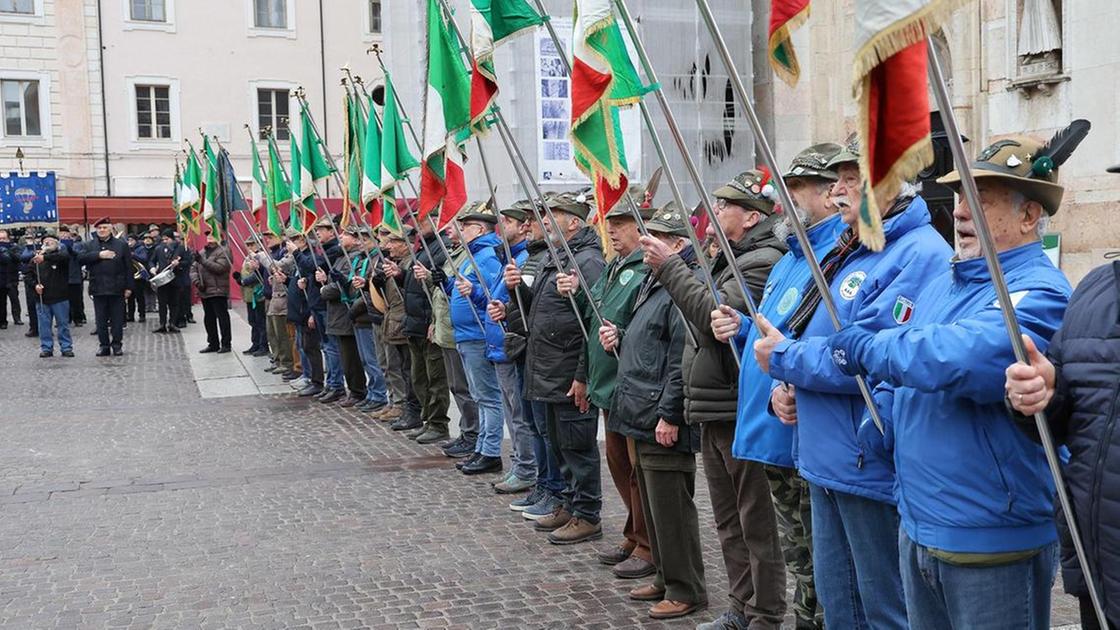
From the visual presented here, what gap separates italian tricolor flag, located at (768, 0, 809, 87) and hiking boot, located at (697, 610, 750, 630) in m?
2.41

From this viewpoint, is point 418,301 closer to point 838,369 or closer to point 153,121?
point 838,369

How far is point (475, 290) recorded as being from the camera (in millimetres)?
8836

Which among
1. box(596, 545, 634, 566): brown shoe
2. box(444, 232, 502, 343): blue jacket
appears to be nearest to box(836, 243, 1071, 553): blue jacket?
box(596, 545, 634, 566): brown shoe

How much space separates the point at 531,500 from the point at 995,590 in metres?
4.88

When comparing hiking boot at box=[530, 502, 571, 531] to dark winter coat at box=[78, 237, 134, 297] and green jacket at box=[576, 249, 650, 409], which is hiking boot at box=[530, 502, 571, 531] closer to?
green jacket at box=[576, 249, 650, 409]

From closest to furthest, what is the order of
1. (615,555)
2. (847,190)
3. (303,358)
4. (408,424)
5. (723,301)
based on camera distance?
(847,190) < (723,301) < (615,555) < (408,424) < (303,358)

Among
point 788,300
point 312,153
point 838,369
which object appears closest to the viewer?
point 838,369

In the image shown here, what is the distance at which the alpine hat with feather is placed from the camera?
3029 millimetres

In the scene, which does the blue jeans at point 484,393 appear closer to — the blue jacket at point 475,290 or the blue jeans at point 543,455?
the blue jacket at point 475,290

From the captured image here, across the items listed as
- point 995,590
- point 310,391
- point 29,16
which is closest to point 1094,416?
point 995,590

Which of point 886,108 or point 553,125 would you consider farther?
point 553,125

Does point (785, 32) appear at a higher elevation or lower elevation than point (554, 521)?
higher

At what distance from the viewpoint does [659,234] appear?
5773mm

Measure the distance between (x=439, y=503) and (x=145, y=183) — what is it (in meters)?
32.9
